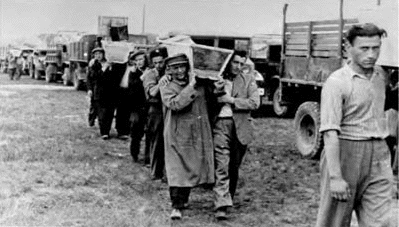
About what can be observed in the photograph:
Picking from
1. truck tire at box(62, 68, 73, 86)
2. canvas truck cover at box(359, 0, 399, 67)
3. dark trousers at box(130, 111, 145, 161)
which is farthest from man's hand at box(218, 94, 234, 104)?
truck tire at box(62, 68, 73, 86)

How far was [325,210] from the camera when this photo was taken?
4375mm

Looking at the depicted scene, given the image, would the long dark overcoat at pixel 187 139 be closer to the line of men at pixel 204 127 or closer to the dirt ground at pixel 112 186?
the line of men at pixel 204 127

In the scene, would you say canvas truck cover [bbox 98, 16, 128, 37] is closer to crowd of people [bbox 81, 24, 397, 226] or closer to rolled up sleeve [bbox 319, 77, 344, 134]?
crowd of people [bbox 81, 24, 397, 226]

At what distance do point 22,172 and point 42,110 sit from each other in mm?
9140

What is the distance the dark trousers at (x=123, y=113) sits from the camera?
1157 centimetres

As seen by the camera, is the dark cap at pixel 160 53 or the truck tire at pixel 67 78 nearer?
the dark cap at pixel 160 53

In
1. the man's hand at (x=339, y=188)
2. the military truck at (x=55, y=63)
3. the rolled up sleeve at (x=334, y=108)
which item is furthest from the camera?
the military truck at (x=55, y=63)

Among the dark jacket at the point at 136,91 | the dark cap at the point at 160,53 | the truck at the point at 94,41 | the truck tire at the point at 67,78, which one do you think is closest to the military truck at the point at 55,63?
the truck tire at the point at 67,78

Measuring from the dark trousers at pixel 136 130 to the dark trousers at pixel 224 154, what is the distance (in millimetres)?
3211

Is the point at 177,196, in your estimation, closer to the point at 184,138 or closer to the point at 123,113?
the point at 184,138

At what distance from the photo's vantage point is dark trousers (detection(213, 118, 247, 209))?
6772mm

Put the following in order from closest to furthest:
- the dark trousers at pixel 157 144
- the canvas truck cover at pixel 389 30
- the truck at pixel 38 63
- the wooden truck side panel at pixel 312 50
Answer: the canvas truck cover at pixel 389 30 → the dark trousers at pixel 157 144 → the wooden truck side panel at pixel 312 50 → the truck at pixel 38 63

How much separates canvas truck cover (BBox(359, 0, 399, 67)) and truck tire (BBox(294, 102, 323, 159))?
252 cm

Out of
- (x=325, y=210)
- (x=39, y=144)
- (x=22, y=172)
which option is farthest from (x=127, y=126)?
(x=325, y=210)
